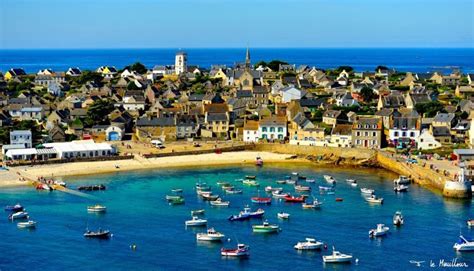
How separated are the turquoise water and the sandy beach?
95.8 inches

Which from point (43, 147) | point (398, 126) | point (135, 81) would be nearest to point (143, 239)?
point (43, 147)

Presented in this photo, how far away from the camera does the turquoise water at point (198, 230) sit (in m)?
30.2

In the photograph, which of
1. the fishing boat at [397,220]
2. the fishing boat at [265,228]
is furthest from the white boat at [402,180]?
the fishing boat at [265,228]

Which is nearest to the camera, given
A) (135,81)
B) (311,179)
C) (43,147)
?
(311,179)

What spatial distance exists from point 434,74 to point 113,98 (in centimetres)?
4342

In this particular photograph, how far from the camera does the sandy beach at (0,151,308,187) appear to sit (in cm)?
4772

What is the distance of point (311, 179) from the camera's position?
47.2 meters

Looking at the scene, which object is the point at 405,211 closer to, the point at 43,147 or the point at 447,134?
the point at 447,134

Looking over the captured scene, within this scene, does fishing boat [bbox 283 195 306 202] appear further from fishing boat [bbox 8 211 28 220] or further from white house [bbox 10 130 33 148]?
white house [bbox 10 130 33 148]

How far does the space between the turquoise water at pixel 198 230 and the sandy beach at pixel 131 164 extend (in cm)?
243

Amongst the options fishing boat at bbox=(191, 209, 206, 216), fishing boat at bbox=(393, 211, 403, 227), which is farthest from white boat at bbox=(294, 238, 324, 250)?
fishing boat at bbox=(191, 209, 206, 216)

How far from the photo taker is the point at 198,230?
35031mm

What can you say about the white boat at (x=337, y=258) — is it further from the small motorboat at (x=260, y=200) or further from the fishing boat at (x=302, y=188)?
the fishing boat at (x=302, y=188)

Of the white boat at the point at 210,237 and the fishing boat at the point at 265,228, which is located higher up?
the fishing boat at the point at 265,228
